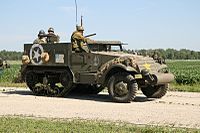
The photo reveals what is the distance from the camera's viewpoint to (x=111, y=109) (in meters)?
12.2

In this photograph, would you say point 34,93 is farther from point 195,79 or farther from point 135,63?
point 195,79

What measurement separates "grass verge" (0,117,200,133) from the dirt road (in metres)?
0.76

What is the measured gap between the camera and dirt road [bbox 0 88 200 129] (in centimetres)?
1041

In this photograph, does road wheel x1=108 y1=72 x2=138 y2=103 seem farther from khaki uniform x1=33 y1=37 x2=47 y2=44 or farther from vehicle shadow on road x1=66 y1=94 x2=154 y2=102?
khaki uniform x1=33 y1=37 x2=47 y2=44

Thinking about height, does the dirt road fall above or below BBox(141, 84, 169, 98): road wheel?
below

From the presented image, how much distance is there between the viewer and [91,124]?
30.3ft

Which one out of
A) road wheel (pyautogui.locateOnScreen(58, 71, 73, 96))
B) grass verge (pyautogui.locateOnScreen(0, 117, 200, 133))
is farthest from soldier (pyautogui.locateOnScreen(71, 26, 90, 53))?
grass verge (pyautogui.locateOnScreen(0, 117, 200, 133))

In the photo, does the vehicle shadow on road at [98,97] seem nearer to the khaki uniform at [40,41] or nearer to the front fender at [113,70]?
the front fender at [113,70]

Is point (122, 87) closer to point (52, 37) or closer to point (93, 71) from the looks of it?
point (93, 71)

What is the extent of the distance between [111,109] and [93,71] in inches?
105

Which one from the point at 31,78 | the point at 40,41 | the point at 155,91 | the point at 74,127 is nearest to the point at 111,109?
the point at 155,91

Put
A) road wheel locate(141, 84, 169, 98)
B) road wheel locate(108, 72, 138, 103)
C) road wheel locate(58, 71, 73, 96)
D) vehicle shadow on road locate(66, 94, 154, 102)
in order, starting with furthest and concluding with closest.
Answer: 1. road wheel locate(58, 71, 73, 96)
2. road wheel locate(141, 84, 169, 98)
3. vehicle shadow on road locate(66, 94, 154, 102)
4. road wheel locate(108, 72, 138, 103)

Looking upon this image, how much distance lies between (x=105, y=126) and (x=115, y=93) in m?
5.00

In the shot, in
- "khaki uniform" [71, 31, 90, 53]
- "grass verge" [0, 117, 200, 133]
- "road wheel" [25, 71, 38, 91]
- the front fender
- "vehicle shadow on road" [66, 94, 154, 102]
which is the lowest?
"vehicle shadow on road" [66, 94, 154, 102]
